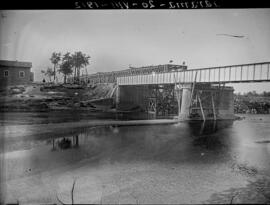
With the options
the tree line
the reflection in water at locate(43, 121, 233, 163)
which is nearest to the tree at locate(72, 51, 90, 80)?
the tree line

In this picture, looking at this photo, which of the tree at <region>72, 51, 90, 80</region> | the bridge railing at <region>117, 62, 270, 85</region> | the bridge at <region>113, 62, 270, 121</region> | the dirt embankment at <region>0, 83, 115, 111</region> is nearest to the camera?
the tree at <region>72, 51, 90, 80</region>

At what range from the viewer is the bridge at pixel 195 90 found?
22.3 meters

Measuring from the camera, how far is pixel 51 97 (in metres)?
34.5

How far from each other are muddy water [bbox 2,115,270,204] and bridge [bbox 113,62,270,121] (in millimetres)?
9321

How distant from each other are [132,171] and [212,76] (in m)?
19.6

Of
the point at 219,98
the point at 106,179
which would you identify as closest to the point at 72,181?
the point at 106,179

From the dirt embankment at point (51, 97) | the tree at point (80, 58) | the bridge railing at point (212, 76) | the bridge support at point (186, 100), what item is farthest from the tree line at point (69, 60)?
the bridge support at point (186, 100)

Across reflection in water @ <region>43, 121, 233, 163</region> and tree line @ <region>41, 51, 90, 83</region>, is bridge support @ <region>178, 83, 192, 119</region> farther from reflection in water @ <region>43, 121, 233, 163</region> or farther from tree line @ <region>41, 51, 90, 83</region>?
tree line @ <region>41, 51, 90, 83</region>

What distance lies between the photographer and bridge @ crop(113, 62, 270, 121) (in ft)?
73.1

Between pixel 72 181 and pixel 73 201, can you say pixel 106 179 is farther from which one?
pixel 73 201

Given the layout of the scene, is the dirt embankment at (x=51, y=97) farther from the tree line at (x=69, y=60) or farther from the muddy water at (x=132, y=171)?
the muddy water at (x=132, y=171)

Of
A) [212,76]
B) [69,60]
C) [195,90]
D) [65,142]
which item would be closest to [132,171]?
[65,142]

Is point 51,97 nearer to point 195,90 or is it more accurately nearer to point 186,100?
point 186,100

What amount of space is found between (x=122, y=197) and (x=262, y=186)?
16.4ft
